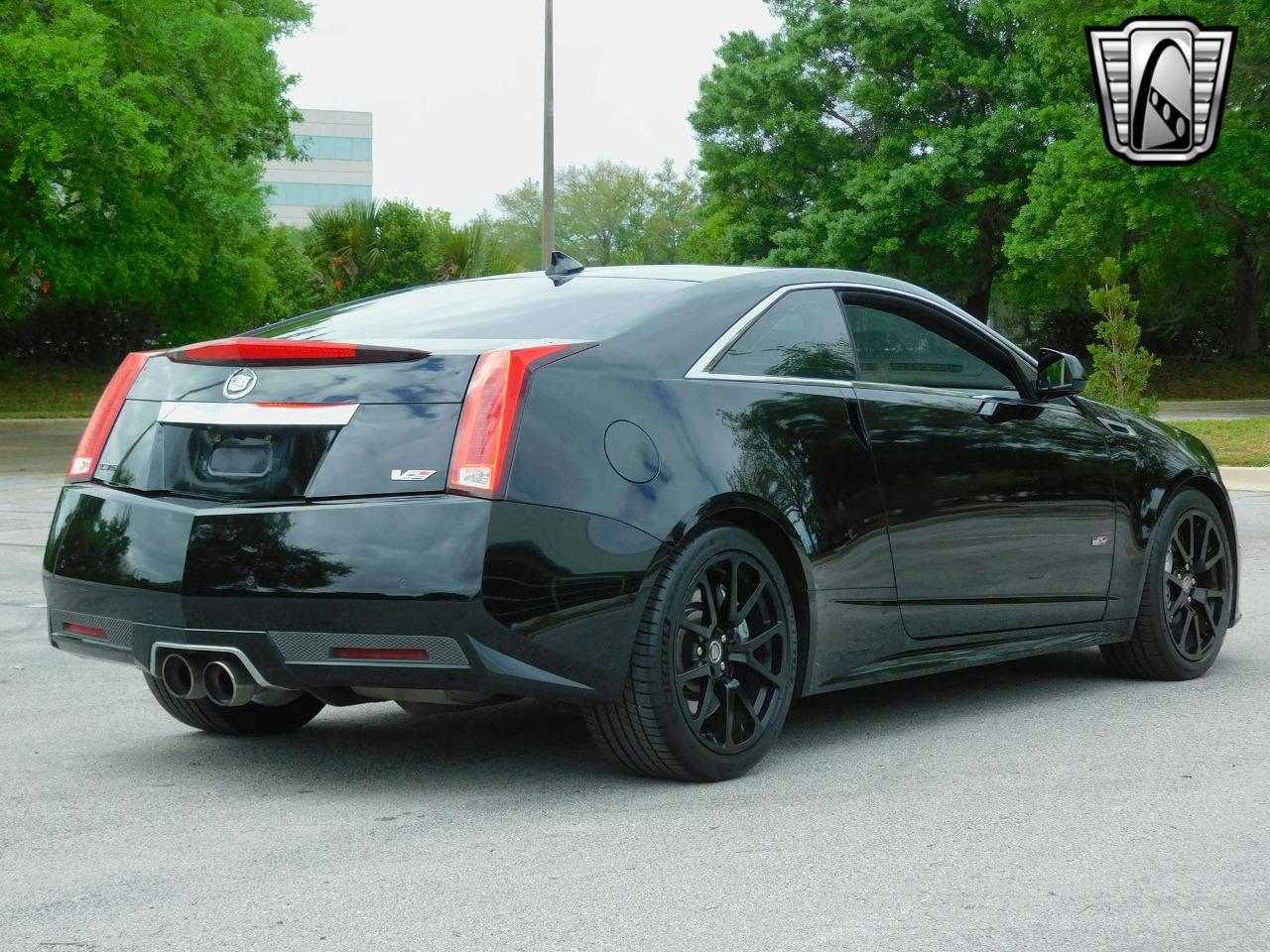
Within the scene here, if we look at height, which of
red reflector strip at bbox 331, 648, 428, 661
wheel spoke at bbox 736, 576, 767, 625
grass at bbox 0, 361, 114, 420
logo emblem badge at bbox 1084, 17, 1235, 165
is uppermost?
logo emblem badge at bbox 1084, 17, 1235, 165

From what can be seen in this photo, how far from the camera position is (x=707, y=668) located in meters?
4.80

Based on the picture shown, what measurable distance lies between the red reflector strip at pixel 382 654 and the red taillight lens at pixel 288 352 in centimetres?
80

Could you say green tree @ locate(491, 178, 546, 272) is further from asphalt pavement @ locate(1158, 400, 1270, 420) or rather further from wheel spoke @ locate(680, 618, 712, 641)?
wheel spoke @ locate(680, 618, 712, 641)

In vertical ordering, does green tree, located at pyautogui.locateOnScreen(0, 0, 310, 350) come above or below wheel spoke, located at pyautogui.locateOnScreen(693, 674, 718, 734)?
above

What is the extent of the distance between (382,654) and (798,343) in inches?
A: 69.4

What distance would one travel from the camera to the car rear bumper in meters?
4.37

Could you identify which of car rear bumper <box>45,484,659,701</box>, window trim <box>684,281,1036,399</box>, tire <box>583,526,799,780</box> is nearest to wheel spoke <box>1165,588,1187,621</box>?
→ window trim <box>684,281,1036,399</box>

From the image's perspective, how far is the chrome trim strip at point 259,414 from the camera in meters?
4.55

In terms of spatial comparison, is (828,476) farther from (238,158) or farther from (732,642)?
(238,158)

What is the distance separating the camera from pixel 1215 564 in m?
6.85

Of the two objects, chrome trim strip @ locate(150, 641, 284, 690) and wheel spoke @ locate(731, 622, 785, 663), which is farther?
wheel spoke @ locate(731, 622, 785, 663)

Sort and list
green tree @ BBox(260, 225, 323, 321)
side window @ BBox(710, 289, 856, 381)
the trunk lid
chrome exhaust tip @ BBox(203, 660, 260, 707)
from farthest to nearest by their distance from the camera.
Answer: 1. green tree @ BBox(260, 225, 323, 321)
2. side window @ BBox(710, 289, 856, 381)
3. chrome exhaust tip @ BBox(203, 660, 260, 707)
4. the trunk lid

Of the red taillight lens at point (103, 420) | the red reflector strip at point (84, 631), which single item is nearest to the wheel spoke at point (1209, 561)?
the red taillight lens at point (103, 420)

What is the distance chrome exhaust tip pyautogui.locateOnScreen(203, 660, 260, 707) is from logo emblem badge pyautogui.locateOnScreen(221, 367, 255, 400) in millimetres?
746
